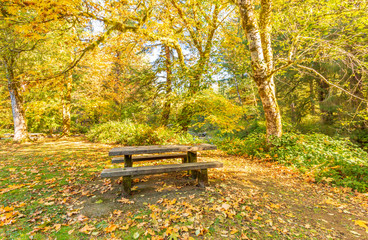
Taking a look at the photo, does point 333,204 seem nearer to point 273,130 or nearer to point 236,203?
point 236,203


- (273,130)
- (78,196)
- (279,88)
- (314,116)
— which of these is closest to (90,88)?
(78,196)

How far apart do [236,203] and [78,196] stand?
3066mm

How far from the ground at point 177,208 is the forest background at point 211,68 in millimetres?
1542

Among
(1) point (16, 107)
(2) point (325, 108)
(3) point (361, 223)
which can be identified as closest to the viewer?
(3) point (361, 223)

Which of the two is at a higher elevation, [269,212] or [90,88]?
[90,88]

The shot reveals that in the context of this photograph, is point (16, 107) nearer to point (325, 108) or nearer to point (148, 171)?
point (148, 171)

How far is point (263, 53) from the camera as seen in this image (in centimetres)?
627

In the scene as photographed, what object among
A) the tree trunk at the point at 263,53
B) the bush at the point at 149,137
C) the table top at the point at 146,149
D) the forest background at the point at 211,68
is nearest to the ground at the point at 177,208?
the table top at the point at 146,149

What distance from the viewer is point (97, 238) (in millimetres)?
2285

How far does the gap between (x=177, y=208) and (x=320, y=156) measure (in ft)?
16.5

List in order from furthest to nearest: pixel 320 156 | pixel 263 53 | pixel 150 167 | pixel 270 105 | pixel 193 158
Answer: pixel 263 53
pixel 270 105
pixel 320 156
pixel 193 158
pixel 150 167

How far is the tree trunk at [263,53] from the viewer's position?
563cm

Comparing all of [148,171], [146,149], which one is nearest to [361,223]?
[148,171]

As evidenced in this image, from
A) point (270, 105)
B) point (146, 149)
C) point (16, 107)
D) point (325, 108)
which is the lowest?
point (146, 149)
